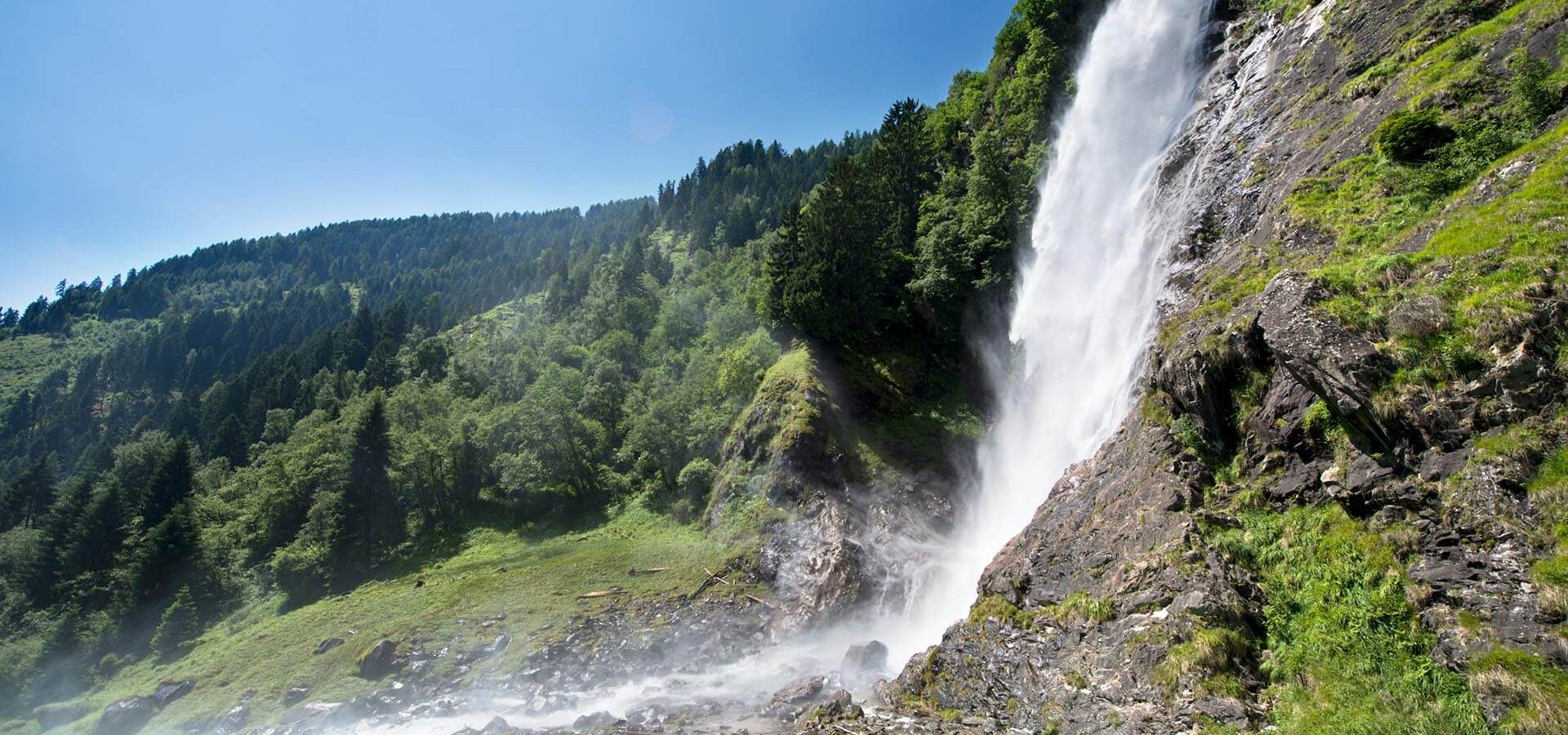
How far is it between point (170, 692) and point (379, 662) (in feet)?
44.3

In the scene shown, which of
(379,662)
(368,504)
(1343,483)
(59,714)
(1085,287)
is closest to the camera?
(1343,483)

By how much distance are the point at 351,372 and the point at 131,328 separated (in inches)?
6392

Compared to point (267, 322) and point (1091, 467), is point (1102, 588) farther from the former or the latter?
point (267, 322)

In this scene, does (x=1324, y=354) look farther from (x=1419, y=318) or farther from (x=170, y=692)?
(x=170, y=692)

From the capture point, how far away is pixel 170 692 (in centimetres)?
3294

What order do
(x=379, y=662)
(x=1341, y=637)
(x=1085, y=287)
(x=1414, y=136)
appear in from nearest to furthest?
(x=1341, y=637)
(x=1414, y=136)
(x=379, y=662)
(x=1085, y=287)

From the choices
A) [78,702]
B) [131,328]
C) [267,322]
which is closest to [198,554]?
[78,702]

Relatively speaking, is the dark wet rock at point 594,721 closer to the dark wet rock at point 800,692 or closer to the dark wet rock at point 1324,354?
the dark wet rock at point 800,692

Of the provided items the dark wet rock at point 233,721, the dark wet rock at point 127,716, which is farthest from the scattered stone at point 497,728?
the dark wet rock at point 127,716

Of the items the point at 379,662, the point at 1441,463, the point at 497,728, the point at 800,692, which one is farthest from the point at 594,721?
the point at 1441,463

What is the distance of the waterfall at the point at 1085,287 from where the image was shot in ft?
88.3

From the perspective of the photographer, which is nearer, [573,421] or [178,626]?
[178,626]

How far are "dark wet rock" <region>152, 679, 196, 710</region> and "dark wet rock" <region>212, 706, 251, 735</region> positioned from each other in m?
6.95

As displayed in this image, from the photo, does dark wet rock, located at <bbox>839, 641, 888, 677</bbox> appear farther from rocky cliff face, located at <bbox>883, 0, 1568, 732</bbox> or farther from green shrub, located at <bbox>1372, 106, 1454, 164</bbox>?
green shrub, located at <bbox>1372, 106, 1454, 164</bbox>
